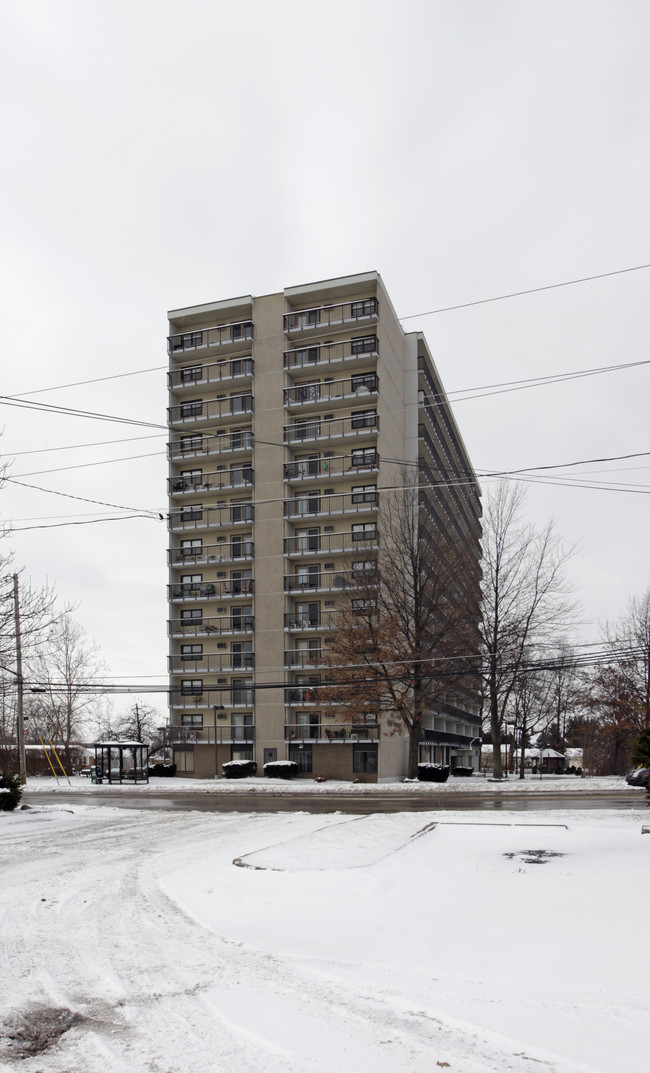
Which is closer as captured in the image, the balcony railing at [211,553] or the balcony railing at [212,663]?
the balcony railing at [212,663]

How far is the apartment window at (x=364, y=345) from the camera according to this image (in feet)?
185

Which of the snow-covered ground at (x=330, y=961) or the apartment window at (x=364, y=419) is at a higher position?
the apartment window at (x=364, y=419)

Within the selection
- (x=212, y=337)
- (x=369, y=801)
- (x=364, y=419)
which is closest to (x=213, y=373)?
(x=212, y=337)

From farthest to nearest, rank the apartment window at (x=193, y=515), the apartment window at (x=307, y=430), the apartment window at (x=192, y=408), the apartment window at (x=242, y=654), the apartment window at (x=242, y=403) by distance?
the apartment window at (x=192, y=408) → the apartment window at (x=193, y=515) → the apartment window at (x=242, y=403) → the apartment window at (x=242, y=654) → the apartment window at (x=307, y=430)

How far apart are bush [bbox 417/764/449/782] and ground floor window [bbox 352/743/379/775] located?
25.9 ft

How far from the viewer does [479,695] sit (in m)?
47.0

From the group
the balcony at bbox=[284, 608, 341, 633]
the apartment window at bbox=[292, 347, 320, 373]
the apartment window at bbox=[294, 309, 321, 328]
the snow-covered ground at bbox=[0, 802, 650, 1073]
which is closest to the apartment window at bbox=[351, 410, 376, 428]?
the apartment window at bbox=[292, 347, 320, 373]

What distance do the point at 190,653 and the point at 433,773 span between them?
76.2 ft

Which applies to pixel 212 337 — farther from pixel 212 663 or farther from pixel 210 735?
pixel 210 735

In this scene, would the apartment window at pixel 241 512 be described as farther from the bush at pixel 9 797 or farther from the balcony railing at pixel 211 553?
the bush at pixel 9 797

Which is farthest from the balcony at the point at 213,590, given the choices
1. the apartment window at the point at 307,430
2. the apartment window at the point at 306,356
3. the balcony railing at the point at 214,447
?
the apartment window at the point at 306,356

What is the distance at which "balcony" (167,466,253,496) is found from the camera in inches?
2338

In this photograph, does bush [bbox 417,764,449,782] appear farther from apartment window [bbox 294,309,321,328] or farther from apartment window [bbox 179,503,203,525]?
apartment window [bbox 294,309,321,328]

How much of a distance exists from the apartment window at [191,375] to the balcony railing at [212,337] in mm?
1626
